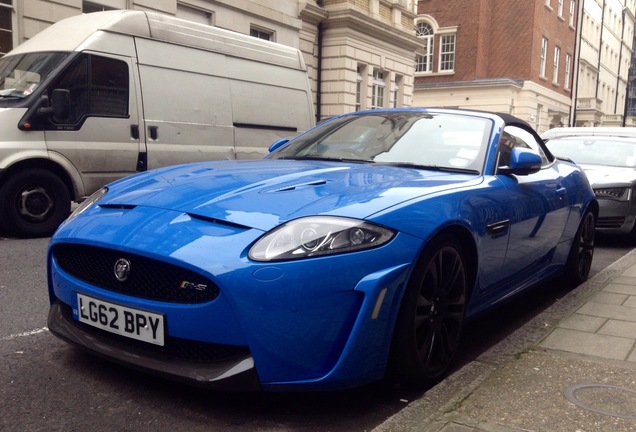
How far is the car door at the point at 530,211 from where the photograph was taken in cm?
392

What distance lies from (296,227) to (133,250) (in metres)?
0.66

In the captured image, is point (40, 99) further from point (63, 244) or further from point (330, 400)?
point (330, 400)

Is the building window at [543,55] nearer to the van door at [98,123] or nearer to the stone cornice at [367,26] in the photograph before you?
the stone cornice at [367,26]

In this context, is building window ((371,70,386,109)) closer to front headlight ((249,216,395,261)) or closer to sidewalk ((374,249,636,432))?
sidewalk ((374,249,636,432))

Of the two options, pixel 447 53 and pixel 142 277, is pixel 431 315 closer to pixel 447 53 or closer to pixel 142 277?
pixel 142 277

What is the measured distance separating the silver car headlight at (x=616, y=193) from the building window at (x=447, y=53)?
31.5 meters

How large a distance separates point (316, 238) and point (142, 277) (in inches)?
28.1

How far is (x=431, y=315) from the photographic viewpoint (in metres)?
3.10

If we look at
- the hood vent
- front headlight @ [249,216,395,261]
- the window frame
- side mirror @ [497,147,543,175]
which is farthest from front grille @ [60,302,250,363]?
the window frame

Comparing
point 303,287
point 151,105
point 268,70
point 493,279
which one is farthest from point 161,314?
point 268,70

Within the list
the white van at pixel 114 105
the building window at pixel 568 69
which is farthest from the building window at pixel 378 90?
the building window at pixel 568 69

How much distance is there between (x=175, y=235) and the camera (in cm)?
269

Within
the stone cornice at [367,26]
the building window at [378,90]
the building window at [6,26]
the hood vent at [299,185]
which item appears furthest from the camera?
the building window at [378,90]

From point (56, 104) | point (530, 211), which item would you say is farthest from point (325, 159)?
point (56, 104)
